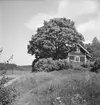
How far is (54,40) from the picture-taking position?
37.1 metres

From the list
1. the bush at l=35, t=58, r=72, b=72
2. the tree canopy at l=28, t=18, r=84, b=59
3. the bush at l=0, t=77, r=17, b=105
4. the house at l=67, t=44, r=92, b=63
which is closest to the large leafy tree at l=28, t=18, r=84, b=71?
the tree canopy at l=28, t=18, r=84, b=59

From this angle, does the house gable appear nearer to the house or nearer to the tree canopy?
the house

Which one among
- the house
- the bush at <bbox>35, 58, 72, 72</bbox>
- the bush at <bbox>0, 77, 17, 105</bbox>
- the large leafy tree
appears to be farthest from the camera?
the house

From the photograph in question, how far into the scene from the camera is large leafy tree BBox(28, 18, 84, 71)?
35.8 meters

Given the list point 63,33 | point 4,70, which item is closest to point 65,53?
point 63,33

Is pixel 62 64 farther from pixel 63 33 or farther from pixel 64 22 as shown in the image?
pixel 64 22

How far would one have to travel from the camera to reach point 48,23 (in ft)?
126

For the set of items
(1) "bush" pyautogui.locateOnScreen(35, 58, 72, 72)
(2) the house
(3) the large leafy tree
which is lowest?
(1) "bush" pyautogui.locateOnScreen(35, 58, 72, 72)

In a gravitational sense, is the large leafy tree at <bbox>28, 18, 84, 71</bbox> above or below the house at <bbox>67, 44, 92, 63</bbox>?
above

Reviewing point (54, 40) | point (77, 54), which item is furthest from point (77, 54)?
point (54, 40)

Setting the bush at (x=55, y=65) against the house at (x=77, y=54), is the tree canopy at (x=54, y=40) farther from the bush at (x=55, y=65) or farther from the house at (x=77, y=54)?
the bush at (x=55, y=65)

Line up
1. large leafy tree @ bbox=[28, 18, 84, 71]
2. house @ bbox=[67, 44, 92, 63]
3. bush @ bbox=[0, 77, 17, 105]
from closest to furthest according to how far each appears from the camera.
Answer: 1. bush @ bbox=[0, 77, 17, 105]
2. large leafy tree @ bbox=[28, 18, 84, 71]
3. house @ bbox=[67, 44, 92, 63]

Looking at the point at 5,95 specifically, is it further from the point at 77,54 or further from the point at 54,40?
the point at 77,54

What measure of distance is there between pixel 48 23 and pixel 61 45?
22.2 ft
